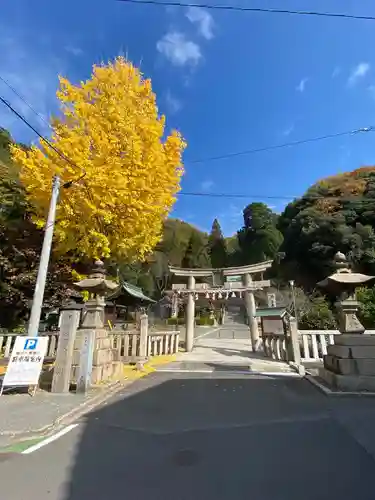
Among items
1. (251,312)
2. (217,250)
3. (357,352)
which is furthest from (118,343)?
(217,250)

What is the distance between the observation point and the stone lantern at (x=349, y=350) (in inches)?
231

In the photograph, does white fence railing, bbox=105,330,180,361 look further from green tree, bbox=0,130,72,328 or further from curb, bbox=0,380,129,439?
green tree, bbox=0,130,72,328

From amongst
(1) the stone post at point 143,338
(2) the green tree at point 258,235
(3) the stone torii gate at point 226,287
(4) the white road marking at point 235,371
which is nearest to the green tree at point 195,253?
(2) the green tree at point 258,235

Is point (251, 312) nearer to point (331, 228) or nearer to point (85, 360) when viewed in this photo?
point (85, 360)

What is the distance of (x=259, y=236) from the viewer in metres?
46.4

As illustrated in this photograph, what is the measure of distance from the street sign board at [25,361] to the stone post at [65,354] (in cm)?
35

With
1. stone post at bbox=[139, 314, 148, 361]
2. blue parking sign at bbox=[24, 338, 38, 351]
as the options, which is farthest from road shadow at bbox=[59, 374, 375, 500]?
stone post at bbox=[139, 314, 148, 361]

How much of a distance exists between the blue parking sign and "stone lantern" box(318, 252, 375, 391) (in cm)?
624

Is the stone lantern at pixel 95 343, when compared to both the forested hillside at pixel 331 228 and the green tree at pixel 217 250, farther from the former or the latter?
the green tree at pixel 217 250

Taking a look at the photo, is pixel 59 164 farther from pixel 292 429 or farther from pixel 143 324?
pixel 292 429

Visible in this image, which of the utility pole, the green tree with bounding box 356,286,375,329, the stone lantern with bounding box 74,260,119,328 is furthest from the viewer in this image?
the green tree with bounding box 356,286,375,329

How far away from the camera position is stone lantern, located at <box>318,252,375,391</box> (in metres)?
5.86

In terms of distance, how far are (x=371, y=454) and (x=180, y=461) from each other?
2.12m

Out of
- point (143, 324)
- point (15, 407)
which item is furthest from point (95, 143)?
point (15, 407)
